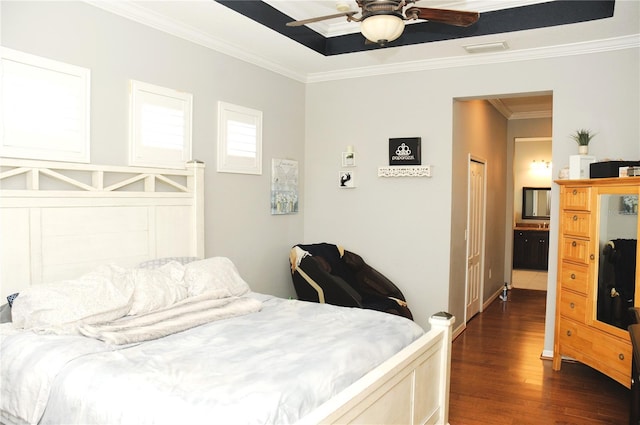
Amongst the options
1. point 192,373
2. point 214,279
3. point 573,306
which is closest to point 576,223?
point 573,306

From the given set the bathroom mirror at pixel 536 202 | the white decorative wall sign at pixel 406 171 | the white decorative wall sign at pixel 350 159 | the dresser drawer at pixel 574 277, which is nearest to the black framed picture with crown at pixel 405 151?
the white decorative wall sign at pixel 406 171

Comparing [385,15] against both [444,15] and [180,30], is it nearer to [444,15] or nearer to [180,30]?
[444,15]

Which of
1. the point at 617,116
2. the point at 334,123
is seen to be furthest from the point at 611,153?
the point at 334,123

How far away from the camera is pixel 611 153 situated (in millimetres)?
4004

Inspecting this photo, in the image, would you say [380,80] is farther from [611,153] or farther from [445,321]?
[445,321]

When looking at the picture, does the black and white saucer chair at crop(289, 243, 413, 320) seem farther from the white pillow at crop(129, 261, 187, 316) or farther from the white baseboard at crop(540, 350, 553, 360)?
the white pillow at crop(129, 261, 187, 316)

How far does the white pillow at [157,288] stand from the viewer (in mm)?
2707

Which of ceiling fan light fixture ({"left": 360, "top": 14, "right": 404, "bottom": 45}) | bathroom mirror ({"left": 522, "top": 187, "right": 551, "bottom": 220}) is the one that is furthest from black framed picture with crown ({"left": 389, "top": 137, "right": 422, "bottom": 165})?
bathroom mirror ({"left": 522, "top": 187, "right": 551, "bottom": 220})

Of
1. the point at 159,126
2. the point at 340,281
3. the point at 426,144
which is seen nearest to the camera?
the point at 159,126

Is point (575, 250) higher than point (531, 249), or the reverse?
point (575, 250)

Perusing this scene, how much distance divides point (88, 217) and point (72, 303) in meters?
0.72

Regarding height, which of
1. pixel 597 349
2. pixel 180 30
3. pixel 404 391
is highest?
pixel 180 30

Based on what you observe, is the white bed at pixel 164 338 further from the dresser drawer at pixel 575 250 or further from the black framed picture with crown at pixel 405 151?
the black framed picture with crown at pixel 405 151

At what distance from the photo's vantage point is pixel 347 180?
16.8 feet
